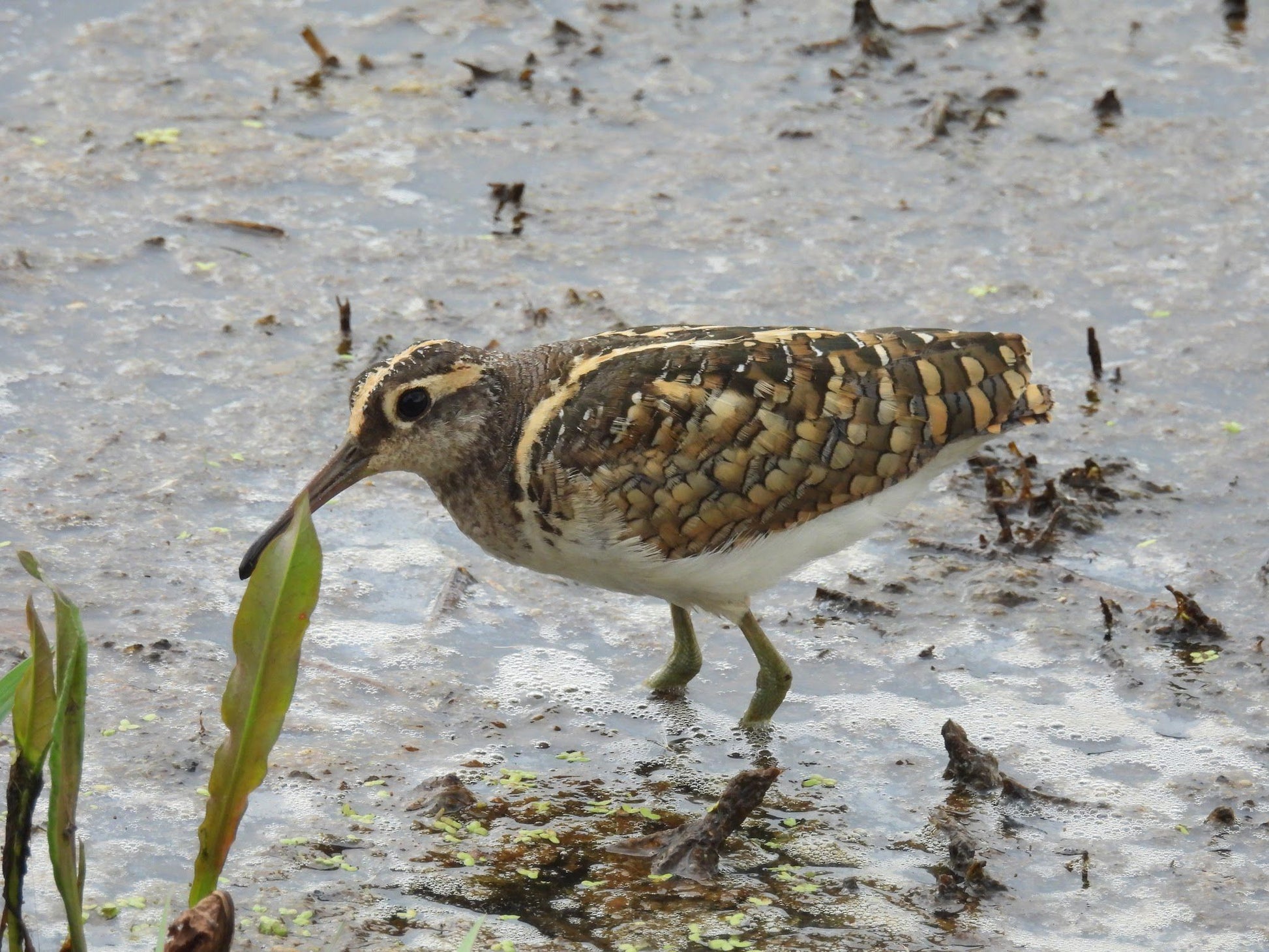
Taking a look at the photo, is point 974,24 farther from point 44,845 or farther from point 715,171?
point 44,845

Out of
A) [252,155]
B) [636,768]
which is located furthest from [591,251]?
[636,768]

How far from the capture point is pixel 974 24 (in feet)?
37.1

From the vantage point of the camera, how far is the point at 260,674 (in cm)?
436

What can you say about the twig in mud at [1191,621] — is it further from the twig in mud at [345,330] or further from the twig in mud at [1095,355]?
the twig in mud at [345,330]

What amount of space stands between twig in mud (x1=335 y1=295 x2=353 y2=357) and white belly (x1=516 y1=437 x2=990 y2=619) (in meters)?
2.55

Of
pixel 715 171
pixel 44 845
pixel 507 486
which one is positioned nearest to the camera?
pixel 44 845

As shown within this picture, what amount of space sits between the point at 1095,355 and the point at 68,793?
536cm

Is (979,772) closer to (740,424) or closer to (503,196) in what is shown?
(740,424)

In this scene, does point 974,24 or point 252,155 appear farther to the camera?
point 974,24

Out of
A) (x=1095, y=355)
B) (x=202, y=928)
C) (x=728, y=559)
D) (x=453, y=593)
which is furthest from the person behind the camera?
(x=1095, y=355)

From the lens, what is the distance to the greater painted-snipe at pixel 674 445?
Answer: 238 inches

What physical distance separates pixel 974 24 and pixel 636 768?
657cm

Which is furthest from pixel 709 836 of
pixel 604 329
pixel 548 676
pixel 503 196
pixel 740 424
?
pixel 503 196

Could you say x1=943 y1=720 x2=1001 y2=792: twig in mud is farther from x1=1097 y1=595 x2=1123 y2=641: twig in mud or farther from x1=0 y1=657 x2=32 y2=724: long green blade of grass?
x1=0 y1=657 x2=32 y2=724: long green blade of grass
